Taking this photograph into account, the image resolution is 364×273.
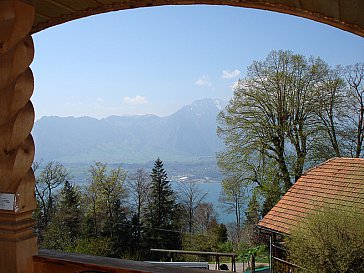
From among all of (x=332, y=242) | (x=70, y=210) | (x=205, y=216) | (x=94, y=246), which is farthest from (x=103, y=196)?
(x=332, y=242)

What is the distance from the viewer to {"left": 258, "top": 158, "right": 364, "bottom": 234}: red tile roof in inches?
338

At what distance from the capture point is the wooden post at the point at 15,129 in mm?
1187

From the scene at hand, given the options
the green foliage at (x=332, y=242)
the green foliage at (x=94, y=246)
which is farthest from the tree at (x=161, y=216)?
the green foliage at (x=332, y=242)

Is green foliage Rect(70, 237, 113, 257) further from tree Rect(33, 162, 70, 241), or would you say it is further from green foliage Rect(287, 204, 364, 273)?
green foliage Rect(287, 204, 364, 273)

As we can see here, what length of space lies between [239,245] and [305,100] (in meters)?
5.08

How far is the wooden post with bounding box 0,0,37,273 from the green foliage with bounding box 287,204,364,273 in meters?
6.65

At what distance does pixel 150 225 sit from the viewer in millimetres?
12688

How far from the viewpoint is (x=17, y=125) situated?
1196 millimetres

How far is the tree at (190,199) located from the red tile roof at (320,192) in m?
4.22

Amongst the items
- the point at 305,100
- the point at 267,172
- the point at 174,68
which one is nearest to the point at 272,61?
the point at 305,100

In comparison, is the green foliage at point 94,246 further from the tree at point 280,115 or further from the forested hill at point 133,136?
the forested hill at point 133,136

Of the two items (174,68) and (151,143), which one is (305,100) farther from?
(151,143)

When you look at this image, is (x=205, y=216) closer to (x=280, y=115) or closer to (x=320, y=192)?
(x=280, y=115)

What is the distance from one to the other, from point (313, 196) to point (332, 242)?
243 centimetres
